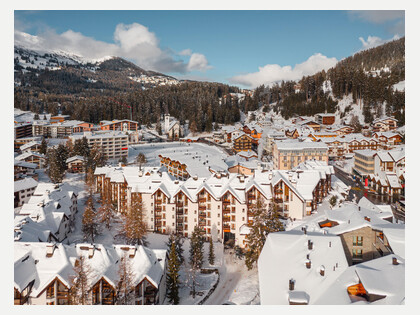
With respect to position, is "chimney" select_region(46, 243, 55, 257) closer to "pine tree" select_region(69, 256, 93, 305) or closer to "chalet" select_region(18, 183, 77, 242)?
"pine tree" select_region(69, 256, 93, 305)

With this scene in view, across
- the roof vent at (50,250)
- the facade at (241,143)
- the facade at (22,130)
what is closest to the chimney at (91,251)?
the roof vent at (50,250)

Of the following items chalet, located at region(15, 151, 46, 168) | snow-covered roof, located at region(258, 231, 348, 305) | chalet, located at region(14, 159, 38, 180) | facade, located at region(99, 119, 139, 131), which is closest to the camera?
snow-covered roof, located at region(258, 231, 348, 305)

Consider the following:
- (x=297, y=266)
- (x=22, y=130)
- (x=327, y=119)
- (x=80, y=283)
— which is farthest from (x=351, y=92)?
(x=80, y=283)

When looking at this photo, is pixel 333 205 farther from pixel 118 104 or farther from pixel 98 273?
pixel 118 104

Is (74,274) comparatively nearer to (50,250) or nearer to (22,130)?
(50,250)

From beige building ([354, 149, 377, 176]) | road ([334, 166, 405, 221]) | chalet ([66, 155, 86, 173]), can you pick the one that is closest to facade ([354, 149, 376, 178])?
beige building ([354, 149, 377, 176])

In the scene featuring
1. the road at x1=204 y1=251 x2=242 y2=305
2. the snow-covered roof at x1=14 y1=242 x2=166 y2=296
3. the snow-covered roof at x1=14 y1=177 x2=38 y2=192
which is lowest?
the road at x1=204 y1=251 x2=242 y2=305
